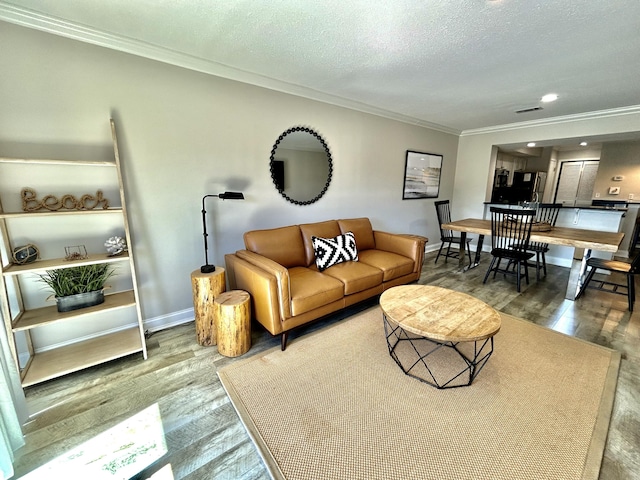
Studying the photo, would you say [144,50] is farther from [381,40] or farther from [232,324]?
[232,324]

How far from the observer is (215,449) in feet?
4.57

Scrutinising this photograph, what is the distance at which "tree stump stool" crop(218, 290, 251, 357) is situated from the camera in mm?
2057

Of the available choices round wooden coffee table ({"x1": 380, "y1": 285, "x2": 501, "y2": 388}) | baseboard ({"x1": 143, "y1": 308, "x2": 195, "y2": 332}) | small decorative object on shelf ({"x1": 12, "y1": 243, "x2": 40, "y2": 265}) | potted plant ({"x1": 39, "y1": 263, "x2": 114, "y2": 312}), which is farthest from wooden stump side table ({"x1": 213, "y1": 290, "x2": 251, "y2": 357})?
small decorative object on shelf ({"x1": 12, "y1": 243, "x2": 40, "y2": 265})

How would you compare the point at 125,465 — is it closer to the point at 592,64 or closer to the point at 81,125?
the point at 81,125

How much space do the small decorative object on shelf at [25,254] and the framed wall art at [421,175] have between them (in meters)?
4.46

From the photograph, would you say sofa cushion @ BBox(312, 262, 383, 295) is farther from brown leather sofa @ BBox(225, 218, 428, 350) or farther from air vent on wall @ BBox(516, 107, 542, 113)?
air vent on wall @ BBox(516, 107, 542, 113)

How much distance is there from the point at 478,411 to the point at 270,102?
319 cm

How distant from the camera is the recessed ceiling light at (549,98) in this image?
3.07 meters

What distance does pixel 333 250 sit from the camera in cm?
288

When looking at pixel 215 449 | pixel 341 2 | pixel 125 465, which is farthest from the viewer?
pixel 341 2

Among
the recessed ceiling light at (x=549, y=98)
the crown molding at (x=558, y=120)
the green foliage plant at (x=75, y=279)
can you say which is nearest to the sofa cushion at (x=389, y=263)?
the green foliage plant at (x=75, y=279)

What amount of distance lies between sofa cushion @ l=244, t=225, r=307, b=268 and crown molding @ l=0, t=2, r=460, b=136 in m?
1.51

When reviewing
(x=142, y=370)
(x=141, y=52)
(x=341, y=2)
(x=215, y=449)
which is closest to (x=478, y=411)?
(x=215, y=449)

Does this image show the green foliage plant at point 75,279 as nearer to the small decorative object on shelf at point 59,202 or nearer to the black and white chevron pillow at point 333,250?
the small decorative object on shelf at point 59,202
